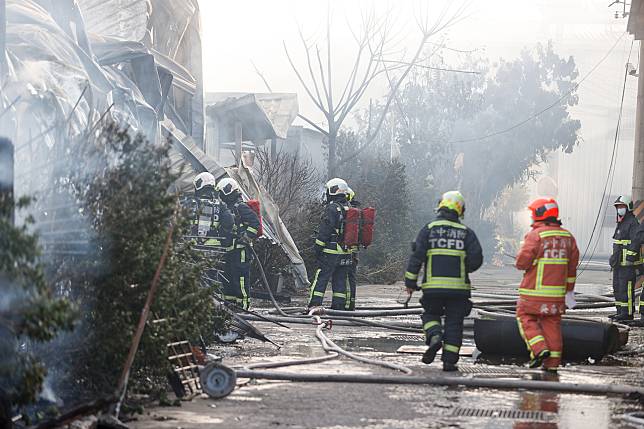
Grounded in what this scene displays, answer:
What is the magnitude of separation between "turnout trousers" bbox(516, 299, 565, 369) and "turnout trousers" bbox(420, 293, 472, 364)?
552mm

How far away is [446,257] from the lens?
9984 millimetres

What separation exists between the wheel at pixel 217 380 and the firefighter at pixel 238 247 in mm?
6894

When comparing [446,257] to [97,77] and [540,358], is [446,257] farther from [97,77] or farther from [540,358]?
[97,77]

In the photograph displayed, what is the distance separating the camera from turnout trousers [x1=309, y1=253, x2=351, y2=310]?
16047 mm

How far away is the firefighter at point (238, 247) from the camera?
1486 centimetres

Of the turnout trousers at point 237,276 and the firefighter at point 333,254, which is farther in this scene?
the firefighter at point 333,254

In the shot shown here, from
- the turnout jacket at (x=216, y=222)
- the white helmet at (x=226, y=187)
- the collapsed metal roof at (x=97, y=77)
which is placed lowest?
the turnout jacket at (x=216, y=222)

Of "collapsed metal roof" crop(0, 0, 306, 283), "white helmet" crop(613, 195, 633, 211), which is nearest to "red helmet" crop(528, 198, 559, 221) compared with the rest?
"collapsed metal roof" crop(0, 0, 306, 283)

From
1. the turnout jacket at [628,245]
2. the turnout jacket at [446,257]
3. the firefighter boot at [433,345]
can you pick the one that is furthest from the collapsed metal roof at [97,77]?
the turnout jacket at [628,245]

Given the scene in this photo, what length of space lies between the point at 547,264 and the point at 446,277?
3.12ft

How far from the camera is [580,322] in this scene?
11.0m

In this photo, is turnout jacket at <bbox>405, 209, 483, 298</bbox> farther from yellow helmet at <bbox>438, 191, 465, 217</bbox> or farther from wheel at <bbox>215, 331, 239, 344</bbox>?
wheel at <bbox>215, 331, 239, 344</bbox>

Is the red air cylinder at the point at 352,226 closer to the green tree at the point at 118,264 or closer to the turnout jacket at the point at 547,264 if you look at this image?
the turnout jacket at the point at 547,264

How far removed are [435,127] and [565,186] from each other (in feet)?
124
